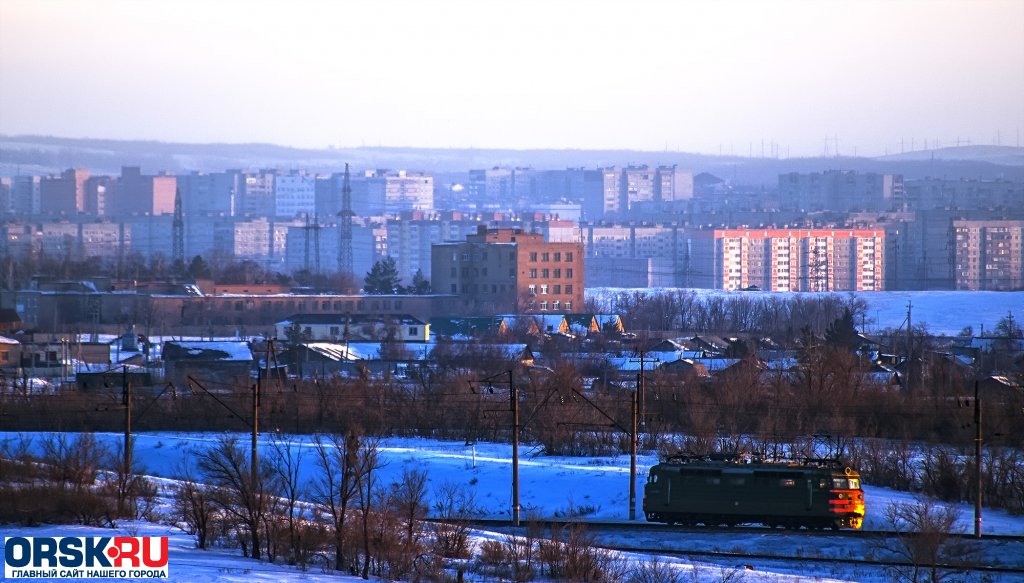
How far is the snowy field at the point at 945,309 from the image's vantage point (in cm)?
4784

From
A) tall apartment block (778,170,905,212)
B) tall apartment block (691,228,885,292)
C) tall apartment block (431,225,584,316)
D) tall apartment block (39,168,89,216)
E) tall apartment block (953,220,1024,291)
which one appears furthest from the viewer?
tall apartment block (39,168,89,216)

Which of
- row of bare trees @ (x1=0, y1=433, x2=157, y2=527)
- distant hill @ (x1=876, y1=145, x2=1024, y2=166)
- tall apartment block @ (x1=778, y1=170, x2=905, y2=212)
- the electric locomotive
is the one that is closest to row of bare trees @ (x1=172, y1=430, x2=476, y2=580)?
row of bare trees @ (x1=0, y1=433, x2=157, y2=527)

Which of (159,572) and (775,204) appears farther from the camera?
(775,204)

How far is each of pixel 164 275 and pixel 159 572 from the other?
153ft

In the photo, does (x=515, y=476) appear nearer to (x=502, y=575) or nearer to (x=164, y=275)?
(x=502, y=575)

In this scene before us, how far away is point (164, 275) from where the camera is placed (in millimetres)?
55031

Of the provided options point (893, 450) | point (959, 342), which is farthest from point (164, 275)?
point (893, 450)

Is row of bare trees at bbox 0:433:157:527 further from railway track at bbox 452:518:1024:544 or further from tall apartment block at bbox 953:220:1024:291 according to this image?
tall apartment block at bbox 953:220:1024:291

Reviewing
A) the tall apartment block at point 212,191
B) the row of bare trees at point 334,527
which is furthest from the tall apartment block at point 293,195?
the row of bare trees at point 334,527

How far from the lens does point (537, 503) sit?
16094 millimetres

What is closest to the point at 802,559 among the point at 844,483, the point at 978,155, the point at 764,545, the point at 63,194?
the point at 764,545

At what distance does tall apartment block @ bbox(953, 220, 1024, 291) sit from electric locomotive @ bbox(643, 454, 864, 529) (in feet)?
224

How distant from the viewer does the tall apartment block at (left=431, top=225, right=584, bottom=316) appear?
5156cm

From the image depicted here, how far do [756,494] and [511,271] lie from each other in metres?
37.5
